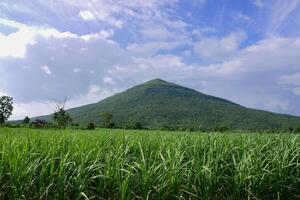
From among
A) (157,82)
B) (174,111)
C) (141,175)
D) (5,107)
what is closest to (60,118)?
(5,107)

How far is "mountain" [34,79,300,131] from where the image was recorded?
361ft

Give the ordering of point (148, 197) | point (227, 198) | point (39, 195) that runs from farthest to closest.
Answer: point (227, 198) → point (148, 197) → point (39, 195)

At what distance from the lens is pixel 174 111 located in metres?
132

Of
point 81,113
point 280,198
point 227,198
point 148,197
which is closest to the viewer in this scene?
point 148,197

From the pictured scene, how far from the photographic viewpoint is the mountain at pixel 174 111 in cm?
10994

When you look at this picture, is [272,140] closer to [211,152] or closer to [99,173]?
[211,152]

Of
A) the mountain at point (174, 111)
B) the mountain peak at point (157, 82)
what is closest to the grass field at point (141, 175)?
the mountain at point (174, 111)

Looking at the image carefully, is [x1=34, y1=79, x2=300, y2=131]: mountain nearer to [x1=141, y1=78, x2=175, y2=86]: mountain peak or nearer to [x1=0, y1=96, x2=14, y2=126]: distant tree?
[x1=141, y1=78, x2=175, y2=86]: mountain peak

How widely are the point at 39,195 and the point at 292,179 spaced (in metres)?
3.81

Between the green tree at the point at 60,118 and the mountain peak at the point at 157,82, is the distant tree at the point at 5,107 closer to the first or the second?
the green tree at the point at 60,118

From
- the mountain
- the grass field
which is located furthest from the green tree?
the mountain

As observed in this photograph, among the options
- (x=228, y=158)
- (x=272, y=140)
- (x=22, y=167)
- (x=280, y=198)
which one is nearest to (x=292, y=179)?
(x=280, y=198)

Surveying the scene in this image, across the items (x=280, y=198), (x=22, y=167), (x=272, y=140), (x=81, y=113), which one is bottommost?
(x=280, y=198)

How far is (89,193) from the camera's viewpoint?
5680mm
